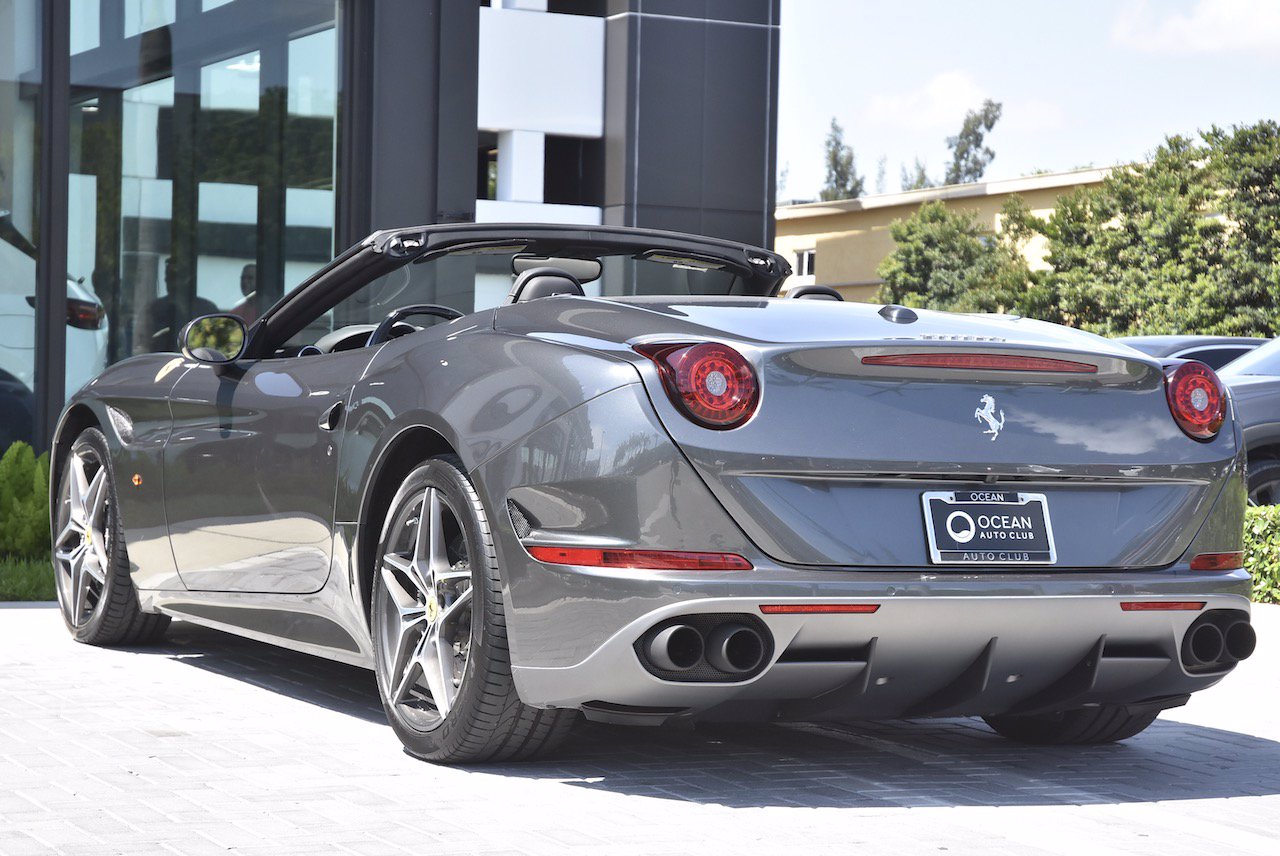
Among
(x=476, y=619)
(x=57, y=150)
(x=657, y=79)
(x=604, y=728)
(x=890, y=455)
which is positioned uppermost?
(x=657, y=79)

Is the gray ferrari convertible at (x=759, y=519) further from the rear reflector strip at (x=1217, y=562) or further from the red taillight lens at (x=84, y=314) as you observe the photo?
the red taillight lens at (x=84, y=314)

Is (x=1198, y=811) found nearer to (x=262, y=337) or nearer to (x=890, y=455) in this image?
(x=890, y=455)

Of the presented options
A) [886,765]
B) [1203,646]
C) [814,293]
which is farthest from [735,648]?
[814,293]

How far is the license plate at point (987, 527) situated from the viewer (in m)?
4.23

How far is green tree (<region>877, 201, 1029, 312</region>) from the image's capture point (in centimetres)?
4750

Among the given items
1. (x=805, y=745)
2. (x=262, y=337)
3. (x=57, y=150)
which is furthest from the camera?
(x=57, y=150)

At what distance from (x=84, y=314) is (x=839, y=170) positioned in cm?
10132

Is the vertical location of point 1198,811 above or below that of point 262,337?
below

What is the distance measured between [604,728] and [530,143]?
13.8 meters

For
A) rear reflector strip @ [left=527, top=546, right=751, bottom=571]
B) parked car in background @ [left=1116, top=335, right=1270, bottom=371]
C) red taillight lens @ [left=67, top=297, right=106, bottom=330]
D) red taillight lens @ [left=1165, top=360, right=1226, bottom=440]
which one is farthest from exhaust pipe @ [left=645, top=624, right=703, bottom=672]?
parked car in background @ [left=1116, top=335, right=1270, bottom=371]

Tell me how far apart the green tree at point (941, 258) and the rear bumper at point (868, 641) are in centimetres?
4193

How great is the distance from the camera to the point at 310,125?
543 inches

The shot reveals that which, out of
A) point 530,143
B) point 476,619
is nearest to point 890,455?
point 476,619

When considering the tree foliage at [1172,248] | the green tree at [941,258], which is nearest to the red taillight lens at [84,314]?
the tree foliage at [1172,248]
